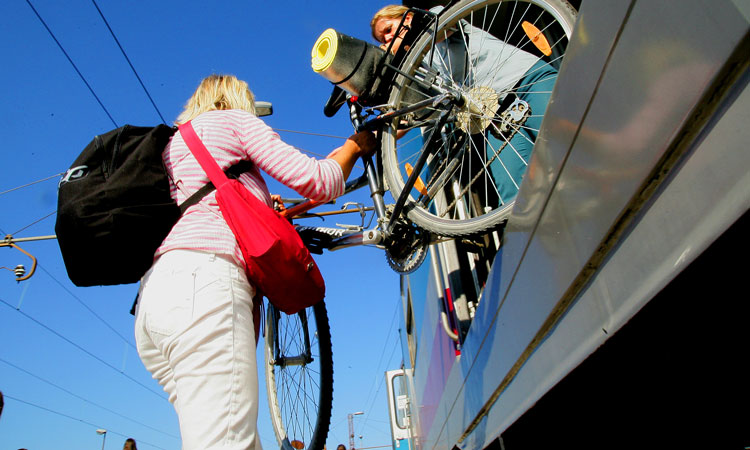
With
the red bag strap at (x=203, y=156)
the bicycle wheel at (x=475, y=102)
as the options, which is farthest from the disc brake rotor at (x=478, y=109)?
the red bag strap at (x=203, y=156)

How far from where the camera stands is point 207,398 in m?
1.10

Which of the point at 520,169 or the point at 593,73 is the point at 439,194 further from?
the point at 593,73

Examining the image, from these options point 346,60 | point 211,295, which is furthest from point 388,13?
point 211,295

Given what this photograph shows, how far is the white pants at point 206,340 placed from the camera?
1099 mm

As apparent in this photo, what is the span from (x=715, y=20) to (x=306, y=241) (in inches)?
79.8

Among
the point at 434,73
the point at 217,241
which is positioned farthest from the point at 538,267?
the point at 434,73

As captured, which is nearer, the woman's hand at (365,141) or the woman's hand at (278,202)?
the woman's hand at (365,141)

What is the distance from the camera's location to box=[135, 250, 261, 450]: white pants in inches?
43.3

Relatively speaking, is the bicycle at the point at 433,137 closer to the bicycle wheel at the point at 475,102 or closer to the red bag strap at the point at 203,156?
the bicycle wheel at the point at 475,102

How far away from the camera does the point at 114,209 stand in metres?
1.26

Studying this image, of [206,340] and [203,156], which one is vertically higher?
[203,156]

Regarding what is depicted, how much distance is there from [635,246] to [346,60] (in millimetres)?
1736

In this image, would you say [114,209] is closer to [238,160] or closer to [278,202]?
[238,160]

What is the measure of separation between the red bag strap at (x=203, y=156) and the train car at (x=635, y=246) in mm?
793
